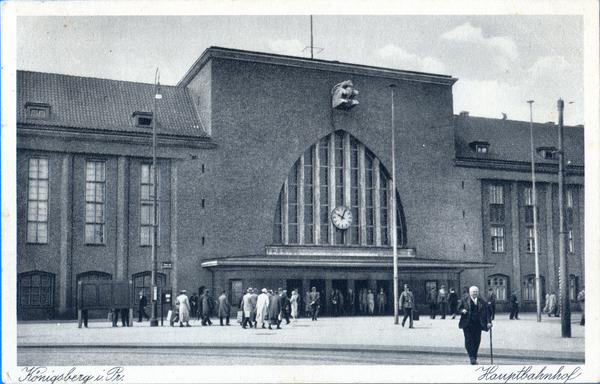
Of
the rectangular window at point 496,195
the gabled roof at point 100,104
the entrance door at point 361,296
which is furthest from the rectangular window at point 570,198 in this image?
the gabled roof at point 100,104

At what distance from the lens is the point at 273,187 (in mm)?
38219

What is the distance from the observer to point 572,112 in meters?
22.8

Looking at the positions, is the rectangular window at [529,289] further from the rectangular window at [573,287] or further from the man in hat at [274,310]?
the man in hat at [274,310]

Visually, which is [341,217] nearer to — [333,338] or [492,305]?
[333,338]

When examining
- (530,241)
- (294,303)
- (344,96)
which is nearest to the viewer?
(294,303)

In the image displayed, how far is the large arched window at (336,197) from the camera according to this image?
38.8 metres

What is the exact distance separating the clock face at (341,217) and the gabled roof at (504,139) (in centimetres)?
741

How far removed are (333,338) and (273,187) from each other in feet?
51.5

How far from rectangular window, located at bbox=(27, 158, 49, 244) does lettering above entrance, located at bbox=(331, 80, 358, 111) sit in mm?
14417

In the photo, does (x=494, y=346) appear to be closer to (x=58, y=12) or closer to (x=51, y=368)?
(x=51, y=368)

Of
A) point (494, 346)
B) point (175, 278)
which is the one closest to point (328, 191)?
point (175, 278)

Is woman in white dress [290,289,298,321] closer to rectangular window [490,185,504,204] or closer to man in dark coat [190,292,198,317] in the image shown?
man in dark coat [190,292,198,317]

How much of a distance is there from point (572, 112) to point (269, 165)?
18148mm

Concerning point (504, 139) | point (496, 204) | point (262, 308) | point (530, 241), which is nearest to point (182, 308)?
point (262, 308)
